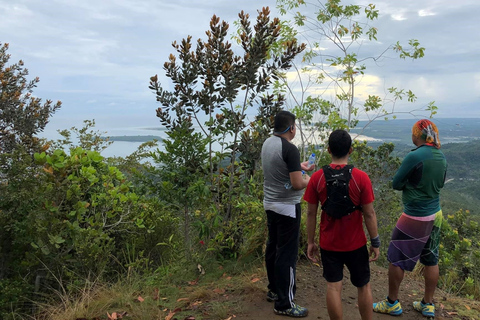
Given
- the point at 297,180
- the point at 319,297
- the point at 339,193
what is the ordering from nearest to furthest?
1. the point at 339,193
2. the point at 297,180
3. the point at 319,297

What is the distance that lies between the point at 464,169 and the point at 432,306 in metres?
86.6

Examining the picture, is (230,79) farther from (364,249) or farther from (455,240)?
(455,240)

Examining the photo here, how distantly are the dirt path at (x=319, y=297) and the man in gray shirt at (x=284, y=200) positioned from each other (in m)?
0.21

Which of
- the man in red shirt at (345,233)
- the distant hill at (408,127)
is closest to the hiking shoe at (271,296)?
the man in red shirt at (345,233)

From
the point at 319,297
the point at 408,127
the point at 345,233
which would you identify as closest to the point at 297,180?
the point at 345,233

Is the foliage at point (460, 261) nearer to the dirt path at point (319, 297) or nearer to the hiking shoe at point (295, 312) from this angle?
the dirt path at point (319, 297)

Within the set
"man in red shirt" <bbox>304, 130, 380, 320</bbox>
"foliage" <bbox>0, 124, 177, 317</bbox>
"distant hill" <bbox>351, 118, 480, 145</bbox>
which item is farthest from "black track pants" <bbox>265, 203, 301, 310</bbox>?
"foliage" <bbox>0, 124, 177, 317</bbox>

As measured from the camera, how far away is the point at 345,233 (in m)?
2.83

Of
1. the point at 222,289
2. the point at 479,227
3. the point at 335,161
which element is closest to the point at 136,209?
the point at 222,289

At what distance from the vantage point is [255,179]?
542cm

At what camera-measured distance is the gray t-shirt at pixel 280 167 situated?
3193mm

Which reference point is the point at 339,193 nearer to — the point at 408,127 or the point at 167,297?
the point at 167,297

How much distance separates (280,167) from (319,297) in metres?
1.64

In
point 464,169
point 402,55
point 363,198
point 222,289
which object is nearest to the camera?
point 363,198
